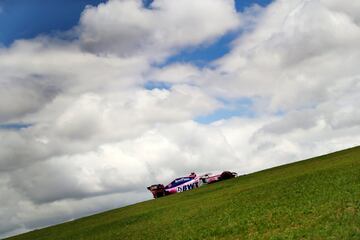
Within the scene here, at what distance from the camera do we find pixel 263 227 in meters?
19.8

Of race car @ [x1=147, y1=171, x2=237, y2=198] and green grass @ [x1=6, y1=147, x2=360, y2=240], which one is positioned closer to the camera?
green grass @ [x1=6, y1=147, x2=360, y2=240]

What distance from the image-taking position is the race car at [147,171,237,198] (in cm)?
5512

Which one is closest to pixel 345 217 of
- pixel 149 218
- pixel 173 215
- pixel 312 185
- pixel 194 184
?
pixel 312 185

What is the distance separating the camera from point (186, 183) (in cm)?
5528

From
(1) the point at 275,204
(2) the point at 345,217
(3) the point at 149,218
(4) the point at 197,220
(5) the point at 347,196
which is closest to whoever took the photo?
(2) the point at 345,217

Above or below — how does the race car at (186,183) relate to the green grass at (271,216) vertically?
above

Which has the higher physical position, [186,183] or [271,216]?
[186,183]

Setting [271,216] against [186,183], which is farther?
[186,183]

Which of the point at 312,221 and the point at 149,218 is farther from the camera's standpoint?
the point at 149,218

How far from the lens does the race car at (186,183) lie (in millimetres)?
55125

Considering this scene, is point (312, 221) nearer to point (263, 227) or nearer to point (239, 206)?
point (263, 227)

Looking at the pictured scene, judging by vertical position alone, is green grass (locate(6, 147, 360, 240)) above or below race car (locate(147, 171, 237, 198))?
below

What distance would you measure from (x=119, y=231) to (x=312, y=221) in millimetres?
16597

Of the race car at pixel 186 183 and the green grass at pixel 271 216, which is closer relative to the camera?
the green grass at pixel 271 216
